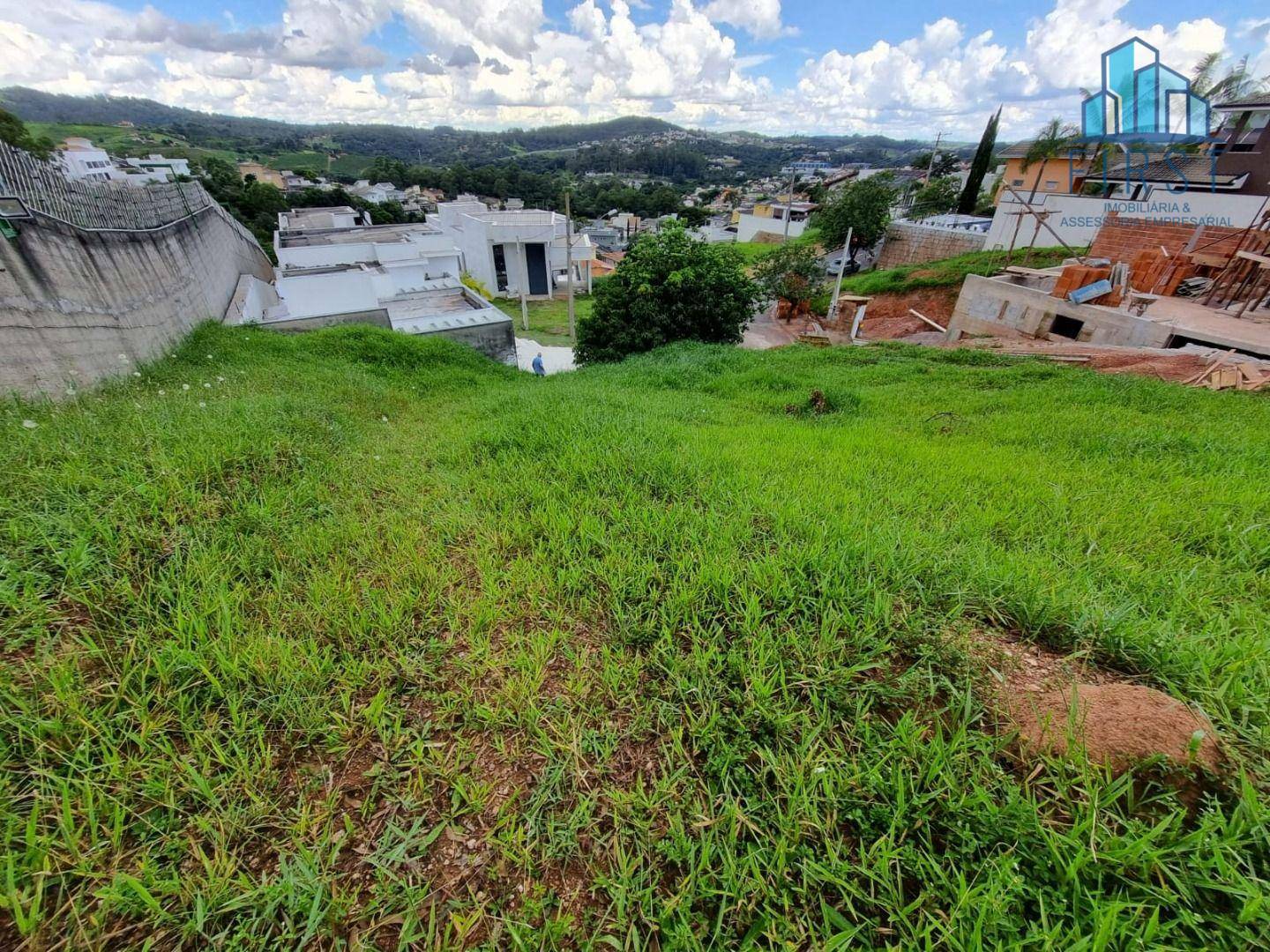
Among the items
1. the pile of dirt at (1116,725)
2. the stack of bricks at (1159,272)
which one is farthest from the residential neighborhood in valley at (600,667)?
the stack of bricks at (1159,272)

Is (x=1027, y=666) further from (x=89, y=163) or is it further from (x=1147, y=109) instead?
(x=89, y=163)

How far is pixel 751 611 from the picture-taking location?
2.03 meters

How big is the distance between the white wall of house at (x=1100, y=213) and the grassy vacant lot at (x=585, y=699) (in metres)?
14.7

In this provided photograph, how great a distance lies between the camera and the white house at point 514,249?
26.0m

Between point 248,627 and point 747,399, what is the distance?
21.0ft

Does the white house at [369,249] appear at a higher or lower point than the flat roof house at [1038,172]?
lower

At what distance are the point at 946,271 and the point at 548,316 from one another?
56.1 feet

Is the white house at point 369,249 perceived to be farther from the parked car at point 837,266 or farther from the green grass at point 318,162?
the green grass at point 318,162

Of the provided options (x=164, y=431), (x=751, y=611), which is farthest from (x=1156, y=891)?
(x=164, y=431)

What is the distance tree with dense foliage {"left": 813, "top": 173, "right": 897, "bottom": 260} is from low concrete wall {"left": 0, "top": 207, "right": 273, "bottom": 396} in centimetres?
2396

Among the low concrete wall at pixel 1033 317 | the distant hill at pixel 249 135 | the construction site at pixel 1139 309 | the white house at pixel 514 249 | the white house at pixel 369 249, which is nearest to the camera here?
the construction site at pixel 1139 309

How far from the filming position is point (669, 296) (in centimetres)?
1149

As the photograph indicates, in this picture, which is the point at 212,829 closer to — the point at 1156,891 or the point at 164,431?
the point at 1156,891

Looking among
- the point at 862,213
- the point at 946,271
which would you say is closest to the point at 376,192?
the point at 862,213
